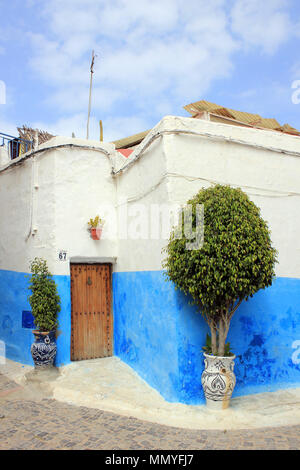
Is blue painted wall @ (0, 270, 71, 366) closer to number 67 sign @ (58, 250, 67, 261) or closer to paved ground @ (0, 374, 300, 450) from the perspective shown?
number 67 sign @ (58, 250, 67, 261)

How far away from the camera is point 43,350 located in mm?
7242

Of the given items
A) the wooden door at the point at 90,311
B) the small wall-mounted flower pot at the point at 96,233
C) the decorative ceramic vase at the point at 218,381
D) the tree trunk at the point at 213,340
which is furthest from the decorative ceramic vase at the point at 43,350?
the tree trunk at the point at 213,340

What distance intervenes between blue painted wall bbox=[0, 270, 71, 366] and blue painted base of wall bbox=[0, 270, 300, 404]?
20 millimetres

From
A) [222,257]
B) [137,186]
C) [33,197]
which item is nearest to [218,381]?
[222,257]

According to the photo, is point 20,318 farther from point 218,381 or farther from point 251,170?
point 251,170

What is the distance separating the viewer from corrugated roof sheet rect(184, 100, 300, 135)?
9844mm

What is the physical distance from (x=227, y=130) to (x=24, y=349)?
20.3 ft

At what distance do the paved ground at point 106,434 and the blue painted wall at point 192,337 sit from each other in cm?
101

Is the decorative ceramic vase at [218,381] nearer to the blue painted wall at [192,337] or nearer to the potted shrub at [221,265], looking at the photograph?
the potted shrub at [221,265]

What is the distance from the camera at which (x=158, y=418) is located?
555 centimetres

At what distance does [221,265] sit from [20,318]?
5272 mm

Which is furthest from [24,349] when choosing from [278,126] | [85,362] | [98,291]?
[278,126]

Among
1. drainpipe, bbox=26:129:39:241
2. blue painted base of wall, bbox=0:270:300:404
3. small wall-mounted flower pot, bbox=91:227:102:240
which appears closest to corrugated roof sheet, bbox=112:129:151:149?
drainpipe, bbox=26:129:39:241

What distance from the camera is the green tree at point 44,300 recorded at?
24.0ft
